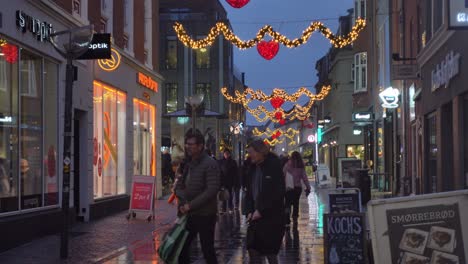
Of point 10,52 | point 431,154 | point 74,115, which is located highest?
point 10,52

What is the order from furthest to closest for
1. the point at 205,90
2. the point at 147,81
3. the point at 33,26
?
the point at 205,90
the point at 147,81
the point at 33,26

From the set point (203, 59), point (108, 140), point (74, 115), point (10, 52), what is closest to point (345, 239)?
point (10, 52)

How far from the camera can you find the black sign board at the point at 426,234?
5.55 meters

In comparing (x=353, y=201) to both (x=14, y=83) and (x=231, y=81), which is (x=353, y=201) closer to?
(x=14, y=83)

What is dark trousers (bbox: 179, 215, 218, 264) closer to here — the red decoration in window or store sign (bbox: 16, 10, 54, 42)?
the red decoration in window

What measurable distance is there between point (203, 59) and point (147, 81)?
2846 centimetres

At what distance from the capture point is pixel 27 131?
13070mm

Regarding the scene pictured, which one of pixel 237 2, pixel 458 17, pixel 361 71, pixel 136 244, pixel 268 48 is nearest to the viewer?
pixel 458 17

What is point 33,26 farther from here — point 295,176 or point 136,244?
point 295,176

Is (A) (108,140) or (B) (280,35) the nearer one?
(A) (108,140)

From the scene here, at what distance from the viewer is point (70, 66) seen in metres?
10.8

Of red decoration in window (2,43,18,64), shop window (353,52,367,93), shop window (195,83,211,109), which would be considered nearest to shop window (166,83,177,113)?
shop window (195,83,211,109)

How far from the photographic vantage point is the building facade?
482 inches

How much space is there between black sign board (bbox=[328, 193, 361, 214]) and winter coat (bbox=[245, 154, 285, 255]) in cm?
263
